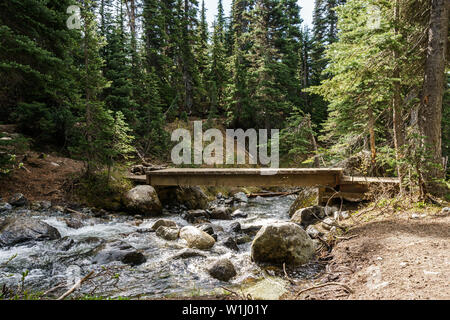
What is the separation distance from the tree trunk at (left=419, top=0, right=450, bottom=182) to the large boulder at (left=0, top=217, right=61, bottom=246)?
30.6ft

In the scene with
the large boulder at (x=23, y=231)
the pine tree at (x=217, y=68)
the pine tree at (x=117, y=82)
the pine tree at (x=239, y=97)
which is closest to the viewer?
the large boulder at (x=23, y=231)

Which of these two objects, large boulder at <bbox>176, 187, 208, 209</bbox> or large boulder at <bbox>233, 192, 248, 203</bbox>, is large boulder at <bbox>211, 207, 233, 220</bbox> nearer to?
large boulder at <bbox>176, 187, 208, 209</bbox>

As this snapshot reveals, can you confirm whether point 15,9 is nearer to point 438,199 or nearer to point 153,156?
point 153,156

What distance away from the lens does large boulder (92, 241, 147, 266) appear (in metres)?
4.63

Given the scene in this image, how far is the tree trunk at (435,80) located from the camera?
5.59 m

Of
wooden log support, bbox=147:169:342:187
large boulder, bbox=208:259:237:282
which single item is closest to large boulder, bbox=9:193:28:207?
wooden log support, bbox=147:169:342:187

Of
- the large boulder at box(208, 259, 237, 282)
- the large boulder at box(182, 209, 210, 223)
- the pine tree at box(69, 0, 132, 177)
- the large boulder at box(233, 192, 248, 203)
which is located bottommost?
the large boulder at box(233, 192, 248, 203)

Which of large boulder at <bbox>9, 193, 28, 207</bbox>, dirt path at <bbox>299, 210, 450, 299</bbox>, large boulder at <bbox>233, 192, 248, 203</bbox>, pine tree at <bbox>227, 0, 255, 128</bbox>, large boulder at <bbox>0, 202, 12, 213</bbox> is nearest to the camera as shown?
dirt path at <bbox>299, 210, 450, 299</bbox>

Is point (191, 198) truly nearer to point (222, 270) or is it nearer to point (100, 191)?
point (100, 191)

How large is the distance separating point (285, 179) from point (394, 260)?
202 inches

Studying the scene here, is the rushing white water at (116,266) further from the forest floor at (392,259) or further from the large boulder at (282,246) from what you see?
the forest floor at (392,259)

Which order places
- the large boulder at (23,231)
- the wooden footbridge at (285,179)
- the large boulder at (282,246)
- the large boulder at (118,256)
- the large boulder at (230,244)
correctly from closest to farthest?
the large boulder at (282,246), the large boulder at (118,256), the large boulder at (23,231), the large boulder at (230,244), the wooden footbridge at (285,179)

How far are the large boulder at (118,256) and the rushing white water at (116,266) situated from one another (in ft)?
0.35

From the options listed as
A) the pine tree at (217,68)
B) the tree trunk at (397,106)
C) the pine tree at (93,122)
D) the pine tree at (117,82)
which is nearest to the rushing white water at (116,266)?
the pine tree at (93,122)
